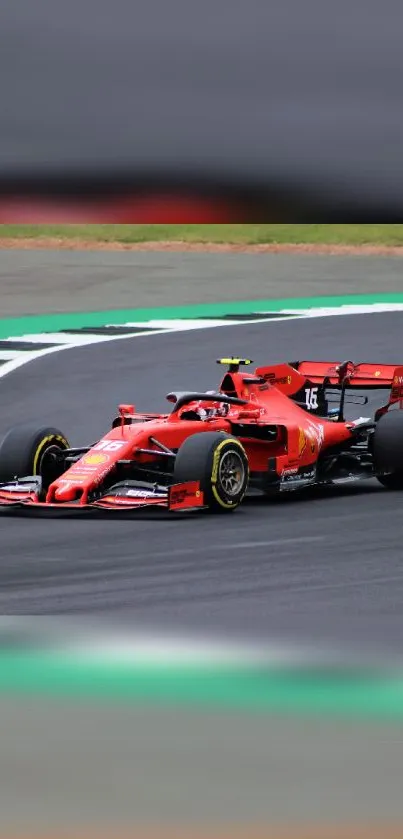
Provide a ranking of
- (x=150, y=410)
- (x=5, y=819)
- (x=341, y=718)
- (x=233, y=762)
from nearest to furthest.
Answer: (x=5, y=819), (x=233, y=762), (x=341, y=718), (x=150, y=410)

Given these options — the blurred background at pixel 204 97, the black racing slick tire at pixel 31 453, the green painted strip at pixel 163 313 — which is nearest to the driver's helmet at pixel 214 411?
the black racing slick tire at pixel 31 453

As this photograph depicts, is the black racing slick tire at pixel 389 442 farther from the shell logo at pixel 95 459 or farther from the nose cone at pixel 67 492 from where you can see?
the nose cone at pixel 67 492

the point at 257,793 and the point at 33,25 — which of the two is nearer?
the point at 33,25

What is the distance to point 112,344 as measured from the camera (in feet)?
70.2

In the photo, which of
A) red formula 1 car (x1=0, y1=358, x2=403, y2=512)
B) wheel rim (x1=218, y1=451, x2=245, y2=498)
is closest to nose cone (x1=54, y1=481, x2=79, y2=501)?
red formula 1 car (x1=0, y1=358, x2=403, y2=512)

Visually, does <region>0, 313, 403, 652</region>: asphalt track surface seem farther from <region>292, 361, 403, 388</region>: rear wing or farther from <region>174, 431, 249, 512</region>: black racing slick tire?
<region>292, 361, 403, 388</region>: rear wing

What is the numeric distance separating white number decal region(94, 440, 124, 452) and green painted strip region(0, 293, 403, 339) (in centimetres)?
1201

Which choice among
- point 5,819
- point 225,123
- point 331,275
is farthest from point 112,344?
point 225,123

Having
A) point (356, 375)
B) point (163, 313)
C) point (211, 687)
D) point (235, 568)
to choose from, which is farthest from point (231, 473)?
point (163, 313)

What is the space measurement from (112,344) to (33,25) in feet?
67.6

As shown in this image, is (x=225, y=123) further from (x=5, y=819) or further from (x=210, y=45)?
(x=5, y=819)

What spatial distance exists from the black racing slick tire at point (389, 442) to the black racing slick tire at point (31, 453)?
257cm

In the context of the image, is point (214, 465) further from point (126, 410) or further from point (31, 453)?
point (31, 453)

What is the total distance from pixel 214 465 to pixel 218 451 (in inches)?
4.2
